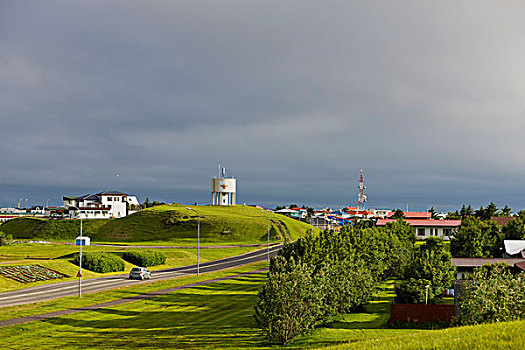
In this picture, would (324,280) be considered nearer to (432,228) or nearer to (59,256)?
(59,256)

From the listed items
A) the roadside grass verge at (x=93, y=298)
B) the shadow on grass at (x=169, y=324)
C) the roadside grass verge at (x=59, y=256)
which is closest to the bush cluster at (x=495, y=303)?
the shadow on grass at (x=169, y=324)

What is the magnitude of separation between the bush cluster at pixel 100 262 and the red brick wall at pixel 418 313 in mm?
51745

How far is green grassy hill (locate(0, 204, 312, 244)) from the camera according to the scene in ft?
477

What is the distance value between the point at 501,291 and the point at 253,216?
146 m

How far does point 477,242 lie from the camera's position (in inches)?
3474

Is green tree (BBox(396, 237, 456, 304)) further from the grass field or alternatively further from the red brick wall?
the red brick wall

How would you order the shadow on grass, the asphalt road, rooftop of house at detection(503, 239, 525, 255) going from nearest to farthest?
the shadow on grass < the asphalt road < rooftop of house at detection(503, 239, 525, 255)

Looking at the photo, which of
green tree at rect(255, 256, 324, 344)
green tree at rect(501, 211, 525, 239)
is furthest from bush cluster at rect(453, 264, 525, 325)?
green tree at rect(501, 211, 525, 239)

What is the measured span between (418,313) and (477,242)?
180ft

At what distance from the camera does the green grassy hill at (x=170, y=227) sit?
14525 cm

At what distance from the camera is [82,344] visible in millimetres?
33781

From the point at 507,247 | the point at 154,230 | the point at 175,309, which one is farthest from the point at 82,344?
the point at 154,230

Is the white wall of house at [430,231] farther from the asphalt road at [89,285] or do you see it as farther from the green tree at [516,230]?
the asphalt road at [89,285]

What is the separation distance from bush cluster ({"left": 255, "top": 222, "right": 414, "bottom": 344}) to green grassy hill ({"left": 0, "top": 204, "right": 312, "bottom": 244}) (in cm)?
8286
